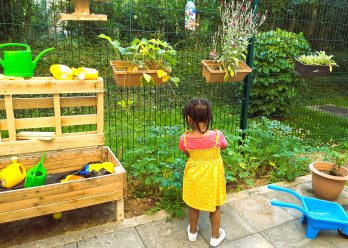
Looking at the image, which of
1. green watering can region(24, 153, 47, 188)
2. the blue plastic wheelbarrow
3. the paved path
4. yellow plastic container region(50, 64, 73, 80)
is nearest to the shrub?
the paved path

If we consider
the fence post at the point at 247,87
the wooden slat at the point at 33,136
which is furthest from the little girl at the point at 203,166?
the fence post at the point at 247,87

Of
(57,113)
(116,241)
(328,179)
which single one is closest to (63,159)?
(57,113)

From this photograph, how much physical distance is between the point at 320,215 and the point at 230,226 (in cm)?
86

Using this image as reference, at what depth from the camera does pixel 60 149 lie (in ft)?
9.84

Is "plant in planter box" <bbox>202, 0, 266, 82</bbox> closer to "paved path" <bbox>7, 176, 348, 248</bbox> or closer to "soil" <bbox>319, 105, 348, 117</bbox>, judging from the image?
"paved path" <bbox>7, 176, 348, 248</bbox>

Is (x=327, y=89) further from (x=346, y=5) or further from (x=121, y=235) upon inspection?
(x=121, y=235)

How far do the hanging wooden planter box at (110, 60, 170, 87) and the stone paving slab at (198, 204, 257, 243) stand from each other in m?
1.39

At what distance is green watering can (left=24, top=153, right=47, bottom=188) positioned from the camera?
108 inches

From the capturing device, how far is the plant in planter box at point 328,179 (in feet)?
11.4

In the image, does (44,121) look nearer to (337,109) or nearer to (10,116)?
(10,116)

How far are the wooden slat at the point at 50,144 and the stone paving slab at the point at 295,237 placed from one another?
179cm

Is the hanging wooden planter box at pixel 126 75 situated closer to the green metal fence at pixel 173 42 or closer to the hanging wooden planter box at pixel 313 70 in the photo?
the green metal fence at pixel 173 42

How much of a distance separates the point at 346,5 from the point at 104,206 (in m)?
4.50

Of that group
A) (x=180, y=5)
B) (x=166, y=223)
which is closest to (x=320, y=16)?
(x=180, y=5)
